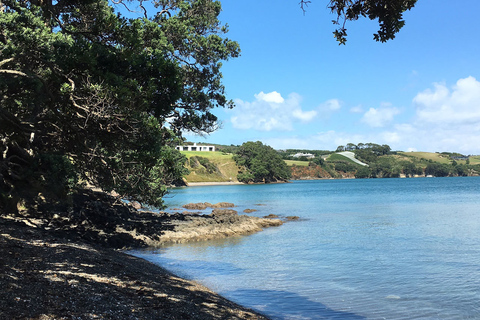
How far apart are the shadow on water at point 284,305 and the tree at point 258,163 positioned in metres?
141

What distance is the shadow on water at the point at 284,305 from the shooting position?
10508 millimetres

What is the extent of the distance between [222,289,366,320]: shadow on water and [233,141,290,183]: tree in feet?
461

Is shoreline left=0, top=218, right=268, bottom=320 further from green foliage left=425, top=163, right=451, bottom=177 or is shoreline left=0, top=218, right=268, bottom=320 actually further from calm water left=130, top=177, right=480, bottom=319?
green foliage left=425, top=163, right=451, bottom=177

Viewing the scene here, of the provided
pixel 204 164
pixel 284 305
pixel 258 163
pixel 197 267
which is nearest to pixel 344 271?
pixel 284 305

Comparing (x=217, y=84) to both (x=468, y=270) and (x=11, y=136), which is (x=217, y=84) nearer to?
(x=11, y=136)

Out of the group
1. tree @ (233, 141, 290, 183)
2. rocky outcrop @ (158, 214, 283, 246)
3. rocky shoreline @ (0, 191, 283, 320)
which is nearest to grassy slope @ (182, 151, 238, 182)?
tree @ (233, 141, 290, 183)

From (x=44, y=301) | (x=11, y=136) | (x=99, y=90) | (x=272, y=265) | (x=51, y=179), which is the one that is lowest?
(x=272, y=265)

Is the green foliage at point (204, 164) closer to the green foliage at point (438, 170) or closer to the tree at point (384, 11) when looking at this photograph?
the green foliage at point (438, 170)

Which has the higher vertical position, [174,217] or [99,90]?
[99,90]

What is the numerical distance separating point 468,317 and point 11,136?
1581 cm

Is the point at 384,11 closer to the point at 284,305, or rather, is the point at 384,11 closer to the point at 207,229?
the point at 284,305

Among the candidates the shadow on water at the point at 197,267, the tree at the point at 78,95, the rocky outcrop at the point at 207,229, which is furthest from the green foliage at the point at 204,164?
the tree at the point at 78,95

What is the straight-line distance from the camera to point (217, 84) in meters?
24.3

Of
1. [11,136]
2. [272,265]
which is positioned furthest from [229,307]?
[11,136]
